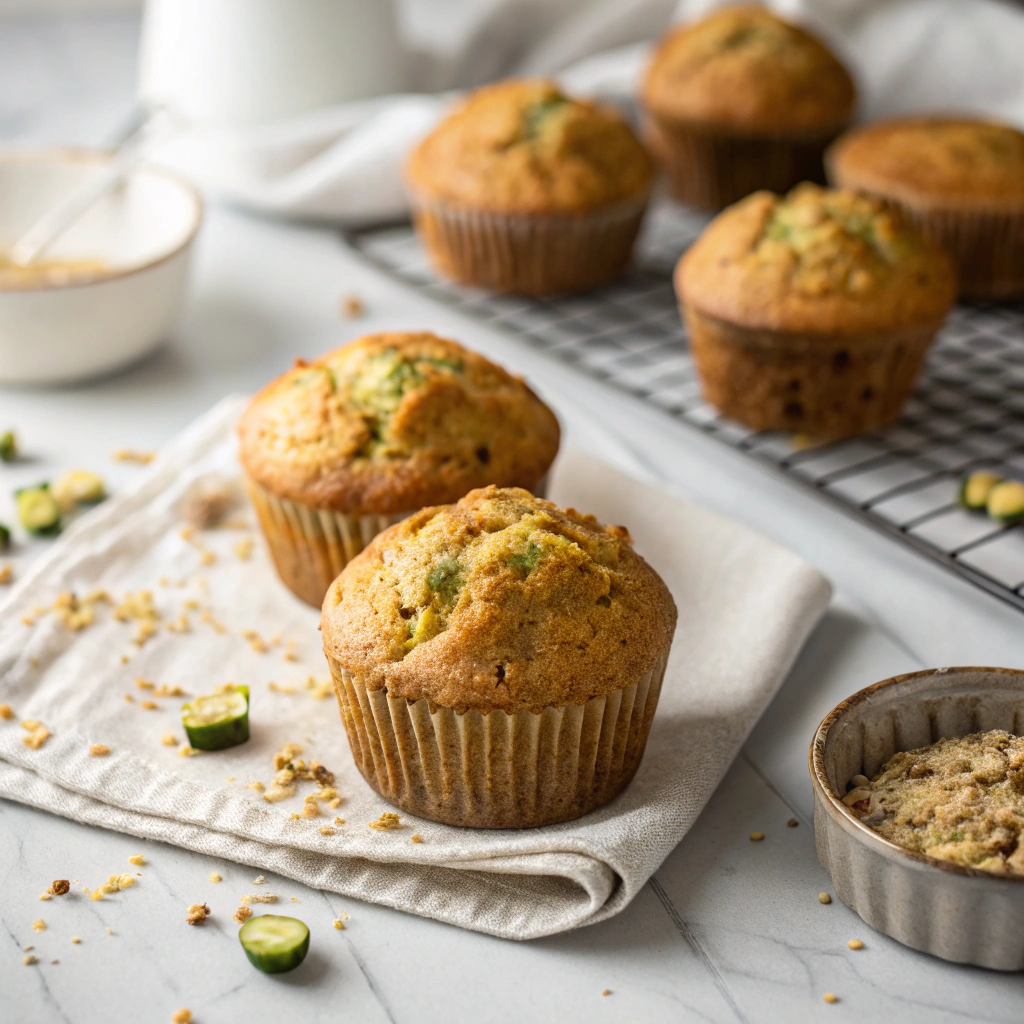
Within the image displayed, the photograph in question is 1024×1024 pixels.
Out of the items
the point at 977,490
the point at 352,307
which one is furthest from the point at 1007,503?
the point at 352,307

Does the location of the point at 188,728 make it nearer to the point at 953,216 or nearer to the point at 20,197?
the point at 20,197

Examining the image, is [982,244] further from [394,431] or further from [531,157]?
[394,431]

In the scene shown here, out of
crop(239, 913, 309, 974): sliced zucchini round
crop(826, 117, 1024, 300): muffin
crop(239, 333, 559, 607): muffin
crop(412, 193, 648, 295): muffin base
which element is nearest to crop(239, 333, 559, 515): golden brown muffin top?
crop(239, 333, 559, 607): muffin

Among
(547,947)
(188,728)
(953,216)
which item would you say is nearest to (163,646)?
(188,728)

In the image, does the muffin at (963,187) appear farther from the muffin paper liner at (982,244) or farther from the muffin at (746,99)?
the muffin at (746,99)

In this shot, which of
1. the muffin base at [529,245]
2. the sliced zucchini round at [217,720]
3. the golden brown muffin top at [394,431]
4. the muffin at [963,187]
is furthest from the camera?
the muffin base at [529,245]

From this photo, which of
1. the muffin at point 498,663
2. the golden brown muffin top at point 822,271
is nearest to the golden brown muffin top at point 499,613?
the muffin at point 498,663
